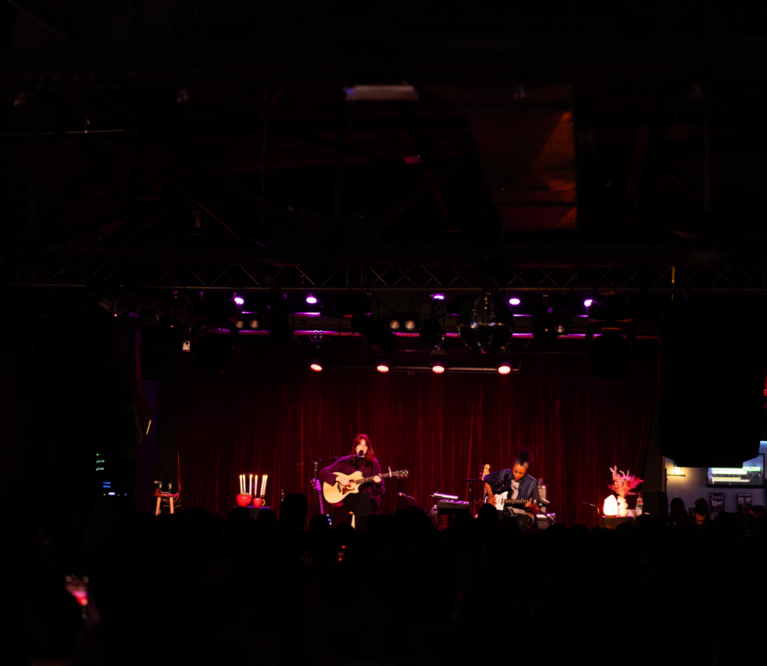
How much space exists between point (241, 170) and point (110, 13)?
4965mm

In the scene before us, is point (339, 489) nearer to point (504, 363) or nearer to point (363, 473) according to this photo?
point (363, 473)

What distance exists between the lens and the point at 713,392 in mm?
7168

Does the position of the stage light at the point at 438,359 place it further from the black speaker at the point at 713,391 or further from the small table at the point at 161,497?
the black speaker at the point at 713,391

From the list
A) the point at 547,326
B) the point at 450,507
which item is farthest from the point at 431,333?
the point at 450,507

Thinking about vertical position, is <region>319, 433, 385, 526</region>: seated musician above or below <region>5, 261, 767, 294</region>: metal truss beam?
below

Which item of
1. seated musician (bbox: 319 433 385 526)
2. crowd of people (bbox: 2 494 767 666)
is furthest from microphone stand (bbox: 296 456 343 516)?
crowd of people (bbox: 2 494 767 666)

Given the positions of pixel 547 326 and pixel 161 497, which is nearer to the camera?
pixel 547 326

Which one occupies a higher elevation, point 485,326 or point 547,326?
point 547,326

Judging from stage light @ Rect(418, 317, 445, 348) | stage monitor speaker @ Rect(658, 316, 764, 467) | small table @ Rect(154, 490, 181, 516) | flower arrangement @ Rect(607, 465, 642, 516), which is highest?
stage light @ Rect(418, 317, 445, 348)

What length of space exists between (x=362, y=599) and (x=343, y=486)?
10482mm

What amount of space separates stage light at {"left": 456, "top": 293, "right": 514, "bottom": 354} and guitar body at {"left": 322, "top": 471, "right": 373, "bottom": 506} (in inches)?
252

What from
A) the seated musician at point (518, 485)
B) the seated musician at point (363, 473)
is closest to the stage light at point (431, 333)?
the seated musician at point (518, 485)

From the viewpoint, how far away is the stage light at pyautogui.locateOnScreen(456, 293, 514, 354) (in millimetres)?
6191

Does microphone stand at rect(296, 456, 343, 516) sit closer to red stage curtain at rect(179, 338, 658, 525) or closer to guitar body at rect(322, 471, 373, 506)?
red stage curtain at rect(179, 338, 658, 525)
